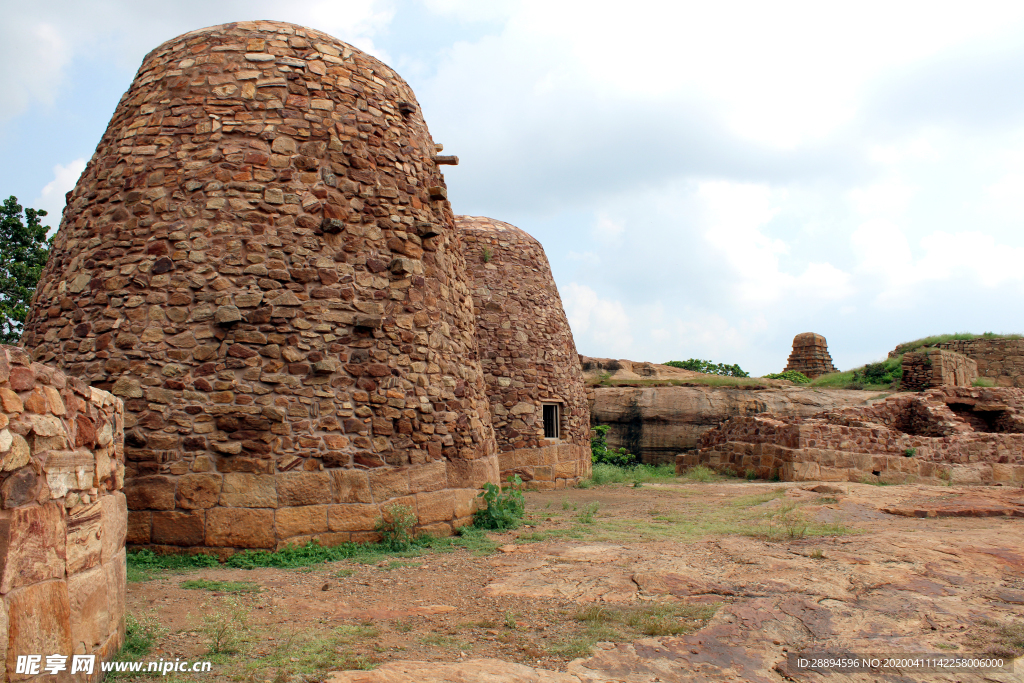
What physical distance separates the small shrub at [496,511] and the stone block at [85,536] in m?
5.18

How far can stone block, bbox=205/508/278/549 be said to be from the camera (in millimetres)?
6277

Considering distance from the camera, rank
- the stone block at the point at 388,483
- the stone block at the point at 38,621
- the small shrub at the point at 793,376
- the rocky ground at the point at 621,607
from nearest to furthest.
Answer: the stone block at the point at 38,621 < the rocky ground at the point at 621,607 < the stone block at the point at 388,483 < the small shrub at the point at 793,376

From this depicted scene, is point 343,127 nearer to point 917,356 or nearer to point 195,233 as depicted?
point 195,233

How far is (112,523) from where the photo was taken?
3.65 meters

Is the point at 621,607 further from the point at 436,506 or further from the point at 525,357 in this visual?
the point at 525,357

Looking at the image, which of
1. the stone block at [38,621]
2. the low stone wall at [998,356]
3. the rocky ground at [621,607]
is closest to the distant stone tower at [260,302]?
the rocky ground at [621,607]

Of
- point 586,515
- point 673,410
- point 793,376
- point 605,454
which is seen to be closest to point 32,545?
point 586,515

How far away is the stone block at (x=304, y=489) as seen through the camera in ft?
21.3

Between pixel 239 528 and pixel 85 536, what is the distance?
3.26 metres

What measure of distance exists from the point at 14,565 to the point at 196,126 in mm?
5820

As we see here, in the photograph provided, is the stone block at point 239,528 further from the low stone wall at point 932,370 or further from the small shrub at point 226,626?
the low stone wall at point 932,370

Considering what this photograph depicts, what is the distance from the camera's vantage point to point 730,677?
3.65 m

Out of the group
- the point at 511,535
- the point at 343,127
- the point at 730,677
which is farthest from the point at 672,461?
the point at 730,677

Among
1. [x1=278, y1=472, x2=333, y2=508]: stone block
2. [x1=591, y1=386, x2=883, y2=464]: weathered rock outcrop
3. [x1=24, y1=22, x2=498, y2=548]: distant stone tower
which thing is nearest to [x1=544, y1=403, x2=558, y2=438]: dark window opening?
[x1=591, y1=386, x2=883, y2=464]: weathered rock outcrop
